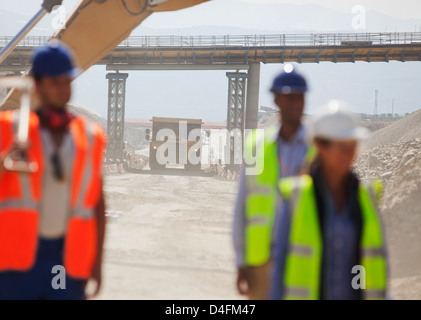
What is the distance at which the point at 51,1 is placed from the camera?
9.93m

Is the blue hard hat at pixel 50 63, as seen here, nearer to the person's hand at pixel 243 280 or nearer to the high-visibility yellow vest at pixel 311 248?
the high-visibility yellow vest at pixel 311 248

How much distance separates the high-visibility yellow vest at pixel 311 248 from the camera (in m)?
2.51

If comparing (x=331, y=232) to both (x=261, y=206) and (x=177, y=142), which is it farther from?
(x=177, y=142)

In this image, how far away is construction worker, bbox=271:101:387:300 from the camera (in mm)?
2523

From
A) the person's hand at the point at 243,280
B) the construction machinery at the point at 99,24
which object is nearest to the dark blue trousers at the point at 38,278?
the person's hand at the point at 243,280

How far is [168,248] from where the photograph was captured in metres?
10.3

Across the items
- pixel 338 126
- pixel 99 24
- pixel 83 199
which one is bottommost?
pixel 83 199

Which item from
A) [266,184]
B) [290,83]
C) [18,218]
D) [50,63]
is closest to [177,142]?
[290,83]

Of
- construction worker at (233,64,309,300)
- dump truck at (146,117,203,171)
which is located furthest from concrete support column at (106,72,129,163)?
construction worker at (233,64,309,300)

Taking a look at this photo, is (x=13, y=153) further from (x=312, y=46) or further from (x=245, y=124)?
(x=312, y=46)

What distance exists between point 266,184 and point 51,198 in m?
1.43

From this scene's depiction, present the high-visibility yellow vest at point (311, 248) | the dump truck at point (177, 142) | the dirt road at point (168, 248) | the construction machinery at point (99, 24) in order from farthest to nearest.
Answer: the dump truck at point (177, 142), the construction machinery at point (99, 24), the dirt road at point (168, 248), the high-visibility yellow vest at point (311, 248)
